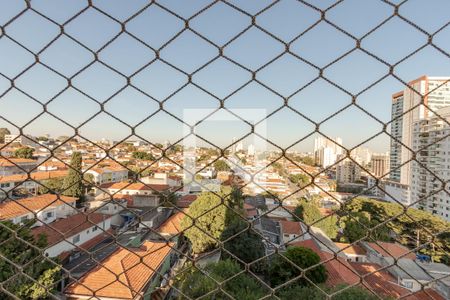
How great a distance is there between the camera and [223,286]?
3229 mm

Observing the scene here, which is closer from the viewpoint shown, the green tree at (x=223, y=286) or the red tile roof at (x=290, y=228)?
the green tree at (x=223, y=286)

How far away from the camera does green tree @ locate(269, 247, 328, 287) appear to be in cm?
468

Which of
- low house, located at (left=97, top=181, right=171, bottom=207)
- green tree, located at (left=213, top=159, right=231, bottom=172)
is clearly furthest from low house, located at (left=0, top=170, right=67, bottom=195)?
green tree, located at (left=213, top=159, right=231, bottom=172)

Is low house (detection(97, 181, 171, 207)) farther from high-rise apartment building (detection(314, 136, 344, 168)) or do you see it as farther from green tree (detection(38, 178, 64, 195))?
high-rise apartment building (detection(314, 136, 344, 168))

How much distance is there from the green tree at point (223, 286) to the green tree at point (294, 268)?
2.24ft

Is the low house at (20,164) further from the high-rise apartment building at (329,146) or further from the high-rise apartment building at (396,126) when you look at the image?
the high-rise apartment building at (396,126)

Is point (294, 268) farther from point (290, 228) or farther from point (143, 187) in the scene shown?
point (143, 187)

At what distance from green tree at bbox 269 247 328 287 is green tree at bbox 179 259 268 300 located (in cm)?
68

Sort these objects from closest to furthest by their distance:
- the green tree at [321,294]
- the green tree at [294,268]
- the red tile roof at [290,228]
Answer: the green tree at [321,294], the green tree at [294,268], the red tile roof at [290,228]

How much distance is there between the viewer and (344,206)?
2.39 feet

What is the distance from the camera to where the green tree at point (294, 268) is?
15.4 feet

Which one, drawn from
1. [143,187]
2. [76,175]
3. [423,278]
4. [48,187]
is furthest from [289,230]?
[48,187]

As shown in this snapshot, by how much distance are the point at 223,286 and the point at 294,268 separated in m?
2.09

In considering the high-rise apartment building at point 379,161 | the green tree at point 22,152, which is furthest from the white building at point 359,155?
the green tree at point 22,152
